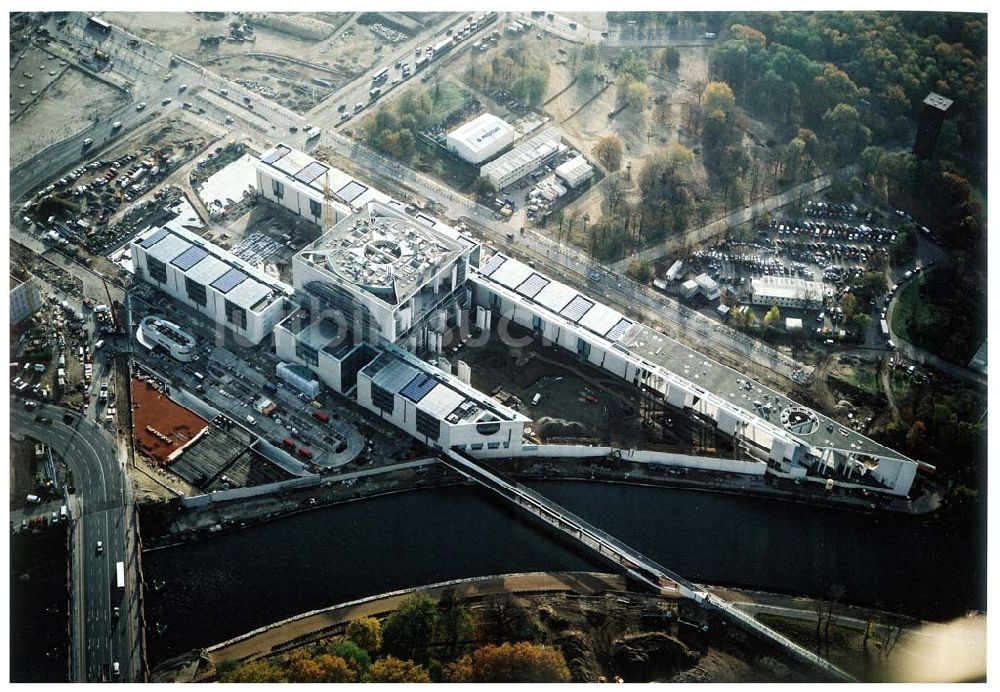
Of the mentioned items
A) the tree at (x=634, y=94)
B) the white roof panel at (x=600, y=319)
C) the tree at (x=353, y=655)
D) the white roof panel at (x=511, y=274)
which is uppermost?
the tree at (x=634, y=94)

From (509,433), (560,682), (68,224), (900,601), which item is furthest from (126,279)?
(900,601)

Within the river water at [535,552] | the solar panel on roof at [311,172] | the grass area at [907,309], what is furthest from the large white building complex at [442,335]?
the grass area at [907,309]

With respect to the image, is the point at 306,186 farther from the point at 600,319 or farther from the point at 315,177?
the point at 600,319

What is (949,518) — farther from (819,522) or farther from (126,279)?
(126,279)

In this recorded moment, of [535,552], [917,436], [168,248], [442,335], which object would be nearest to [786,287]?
[917,436]

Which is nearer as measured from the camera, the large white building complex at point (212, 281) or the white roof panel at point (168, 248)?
the large white building complex at point (212, 281)

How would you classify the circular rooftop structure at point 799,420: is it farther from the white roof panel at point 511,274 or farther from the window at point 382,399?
the window at point 382,399

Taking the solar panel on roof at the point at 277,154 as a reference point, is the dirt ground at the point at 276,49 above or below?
above
